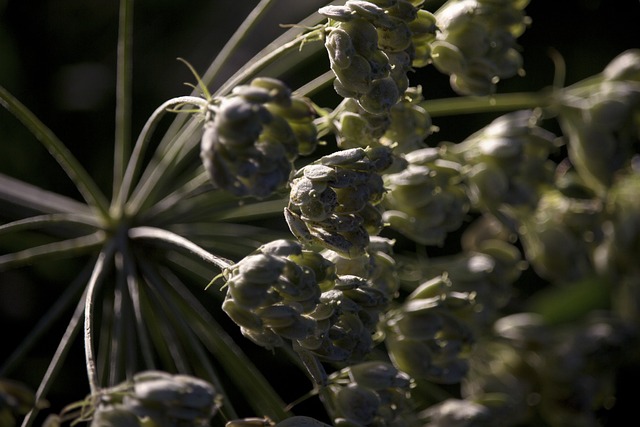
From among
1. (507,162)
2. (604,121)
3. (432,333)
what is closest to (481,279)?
(507,162)

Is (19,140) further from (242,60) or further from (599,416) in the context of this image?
(599,416)

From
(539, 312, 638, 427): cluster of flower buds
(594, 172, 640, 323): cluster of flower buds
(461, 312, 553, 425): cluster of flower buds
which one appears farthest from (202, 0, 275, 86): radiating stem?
(539, 312, 638, 427): cluster of flower buds

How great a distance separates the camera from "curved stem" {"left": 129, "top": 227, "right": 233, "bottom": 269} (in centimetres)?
194

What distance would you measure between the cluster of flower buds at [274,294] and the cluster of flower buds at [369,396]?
279 millimetres

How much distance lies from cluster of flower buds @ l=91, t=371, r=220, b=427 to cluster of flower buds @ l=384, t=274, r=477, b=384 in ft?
2.16

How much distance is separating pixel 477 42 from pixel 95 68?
5.31ft

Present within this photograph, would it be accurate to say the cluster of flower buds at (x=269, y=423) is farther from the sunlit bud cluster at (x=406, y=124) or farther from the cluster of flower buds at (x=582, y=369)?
the cluster of flower buds at (x=582, y=369)

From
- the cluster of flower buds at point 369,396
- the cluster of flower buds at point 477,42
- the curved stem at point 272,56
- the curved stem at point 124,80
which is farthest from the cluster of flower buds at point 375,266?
the curved stem at point 124,80

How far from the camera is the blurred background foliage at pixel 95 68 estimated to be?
323 cm

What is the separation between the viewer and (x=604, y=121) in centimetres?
277

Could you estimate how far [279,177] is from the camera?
1.80m

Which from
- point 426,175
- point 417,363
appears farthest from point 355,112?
point 417,363

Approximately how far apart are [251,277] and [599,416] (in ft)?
8.31

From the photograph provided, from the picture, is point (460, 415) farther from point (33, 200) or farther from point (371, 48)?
point (33, 200)
